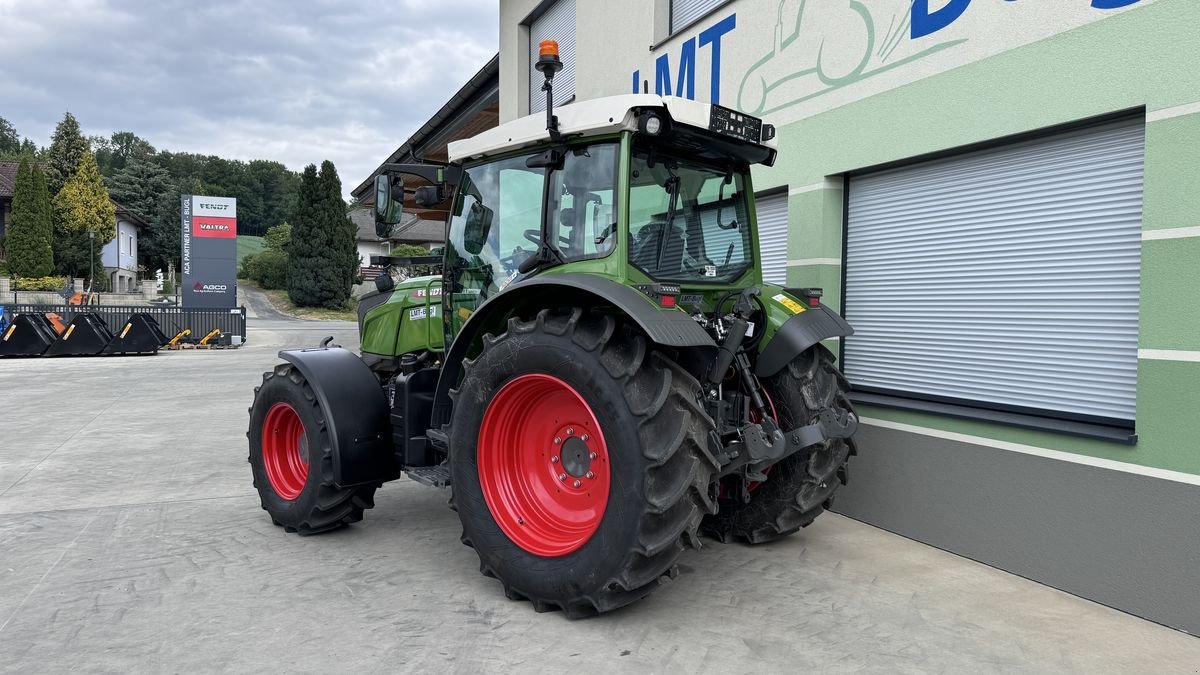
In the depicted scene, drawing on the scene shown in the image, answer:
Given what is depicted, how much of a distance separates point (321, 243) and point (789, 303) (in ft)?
124

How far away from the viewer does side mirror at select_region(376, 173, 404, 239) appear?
4.20 m

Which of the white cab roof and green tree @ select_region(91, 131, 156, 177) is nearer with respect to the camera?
the white cab roof

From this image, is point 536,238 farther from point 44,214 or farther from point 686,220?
point 44,214

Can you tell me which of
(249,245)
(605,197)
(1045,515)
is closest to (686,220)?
(605,197)

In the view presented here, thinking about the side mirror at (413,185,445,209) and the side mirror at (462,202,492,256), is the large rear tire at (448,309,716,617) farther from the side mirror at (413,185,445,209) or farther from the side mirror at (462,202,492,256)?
the side mirror at (413,185,445,209)

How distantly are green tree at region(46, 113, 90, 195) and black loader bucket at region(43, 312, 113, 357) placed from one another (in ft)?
104

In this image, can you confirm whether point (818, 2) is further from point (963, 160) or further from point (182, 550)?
point (182, 550)

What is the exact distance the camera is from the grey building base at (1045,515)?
11.3ft

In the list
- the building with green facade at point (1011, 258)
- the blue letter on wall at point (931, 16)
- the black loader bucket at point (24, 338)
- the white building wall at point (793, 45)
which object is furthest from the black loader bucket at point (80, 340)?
the blue letter on wall at point (931, 16)

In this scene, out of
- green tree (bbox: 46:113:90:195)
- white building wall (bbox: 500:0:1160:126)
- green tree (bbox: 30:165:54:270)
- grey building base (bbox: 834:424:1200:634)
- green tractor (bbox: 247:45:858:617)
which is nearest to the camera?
green tractor (bbox: 247:45:858:617)

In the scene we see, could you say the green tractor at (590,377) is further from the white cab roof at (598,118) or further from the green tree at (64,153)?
the green tree at (64,153)

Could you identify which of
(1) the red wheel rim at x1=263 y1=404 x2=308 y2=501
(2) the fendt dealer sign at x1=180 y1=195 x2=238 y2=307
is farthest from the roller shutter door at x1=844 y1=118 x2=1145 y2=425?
(2) the fendt dealer sign at x1=180 y1=195 x2=238 y2=307

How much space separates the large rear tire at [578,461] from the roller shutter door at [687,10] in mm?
4473

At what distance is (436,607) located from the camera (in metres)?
3.52
